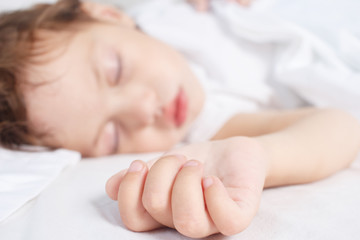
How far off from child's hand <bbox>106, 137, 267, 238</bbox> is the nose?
0.42 metres

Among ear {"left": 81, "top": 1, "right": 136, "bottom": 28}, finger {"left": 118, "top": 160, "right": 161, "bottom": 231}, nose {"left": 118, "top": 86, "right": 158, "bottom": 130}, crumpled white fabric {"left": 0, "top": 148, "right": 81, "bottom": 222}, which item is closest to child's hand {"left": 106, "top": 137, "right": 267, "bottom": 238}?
finger {"left": 118, "top": 160, "right": 161, "bottom": 231}

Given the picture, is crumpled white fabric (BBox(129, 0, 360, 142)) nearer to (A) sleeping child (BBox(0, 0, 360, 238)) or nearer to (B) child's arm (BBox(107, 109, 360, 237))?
(A) sleeping child (BBox(0, 0, 360, 238))

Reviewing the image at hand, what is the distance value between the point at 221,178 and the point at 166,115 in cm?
48

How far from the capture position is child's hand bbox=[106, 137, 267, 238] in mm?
320

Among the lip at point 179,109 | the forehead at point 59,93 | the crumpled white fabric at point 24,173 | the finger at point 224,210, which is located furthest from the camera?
the lip at point 179,109

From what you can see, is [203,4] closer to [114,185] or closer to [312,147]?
[312,147]

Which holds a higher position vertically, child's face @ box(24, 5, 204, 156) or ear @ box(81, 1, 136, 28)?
ear @ box(81, 1, 136, 28)

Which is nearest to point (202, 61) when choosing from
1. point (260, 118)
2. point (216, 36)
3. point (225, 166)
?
point (216, 36)

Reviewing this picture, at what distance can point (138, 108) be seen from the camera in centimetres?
82

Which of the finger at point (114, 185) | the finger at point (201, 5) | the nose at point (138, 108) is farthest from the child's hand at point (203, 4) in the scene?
the finger at point (114, 185)

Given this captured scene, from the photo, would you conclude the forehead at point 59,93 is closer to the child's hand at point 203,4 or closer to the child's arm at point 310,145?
the child's arm at point 310,145

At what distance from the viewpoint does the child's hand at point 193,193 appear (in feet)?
1.05

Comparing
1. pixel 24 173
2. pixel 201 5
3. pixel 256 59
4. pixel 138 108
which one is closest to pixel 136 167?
pixel 24 173

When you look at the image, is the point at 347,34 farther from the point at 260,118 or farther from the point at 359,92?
the point at 260,118
